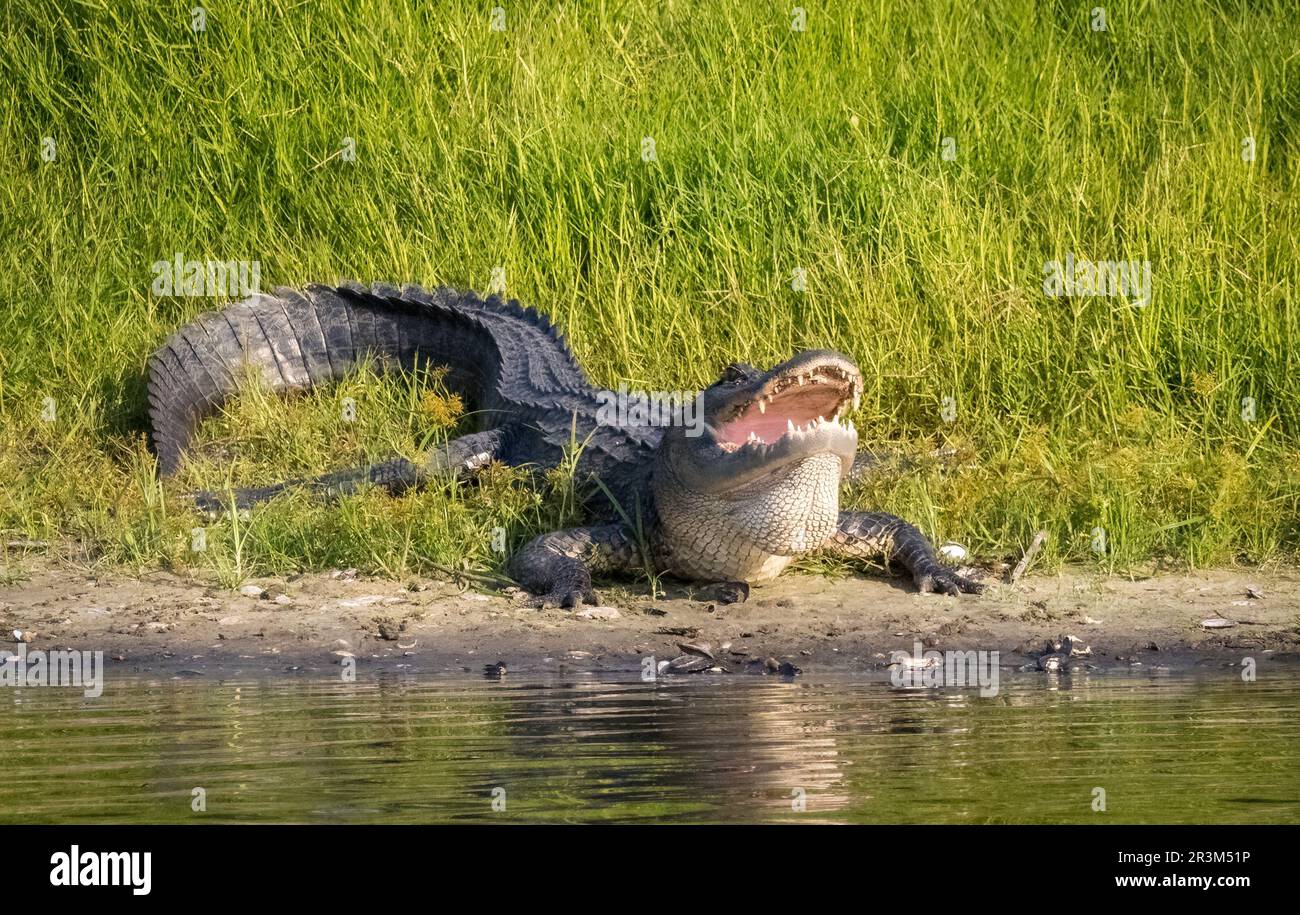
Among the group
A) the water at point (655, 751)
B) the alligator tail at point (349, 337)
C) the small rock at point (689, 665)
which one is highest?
the alligator tail at point (349, 337)

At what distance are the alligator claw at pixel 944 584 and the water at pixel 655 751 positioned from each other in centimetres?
88

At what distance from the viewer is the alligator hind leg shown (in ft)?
22.1

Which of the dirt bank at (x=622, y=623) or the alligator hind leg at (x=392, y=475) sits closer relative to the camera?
the dirt bank at (x=622, y=623)

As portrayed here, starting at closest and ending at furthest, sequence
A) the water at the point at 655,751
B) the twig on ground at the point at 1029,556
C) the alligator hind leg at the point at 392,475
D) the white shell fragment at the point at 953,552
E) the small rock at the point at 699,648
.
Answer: the water at the point at 655,751, the small rock at the point at 699,648, the twig on ground at the point at 1029,556, the white shell fragment at the point at 953,552, the alligator hind leg at the point at 392,475

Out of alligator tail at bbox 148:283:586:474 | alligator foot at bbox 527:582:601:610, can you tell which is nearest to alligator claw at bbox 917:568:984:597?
alligator foot at bbox 527:582:601:610

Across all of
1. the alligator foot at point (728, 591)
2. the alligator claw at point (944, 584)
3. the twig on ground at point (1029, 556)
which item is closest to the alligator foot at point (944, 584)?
the alligator claw at point (944, 584)

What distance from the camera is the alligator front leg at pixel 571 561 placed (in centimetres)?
595

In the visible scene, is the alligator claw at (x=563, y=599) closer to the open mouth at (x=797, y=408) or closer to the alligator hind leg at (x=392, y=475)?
the open mouth at (x=797, y=408)

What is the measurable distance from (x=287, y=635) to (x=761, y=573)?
1.74 m

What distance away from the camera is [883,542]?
6.25 meters

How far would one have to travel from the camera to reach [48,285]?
8320mm

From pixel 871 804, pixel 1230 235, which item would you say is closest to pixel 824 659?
pixel 871 804

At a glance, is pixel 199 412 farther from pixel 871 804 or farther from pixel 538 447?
pixel 871 804

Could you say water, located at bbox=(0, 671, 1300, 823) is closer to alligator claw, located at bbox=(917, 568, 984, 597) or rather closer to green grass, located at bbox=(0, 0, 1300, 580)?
alligator claw, located at bbox=(917, 568, 984, 597)
